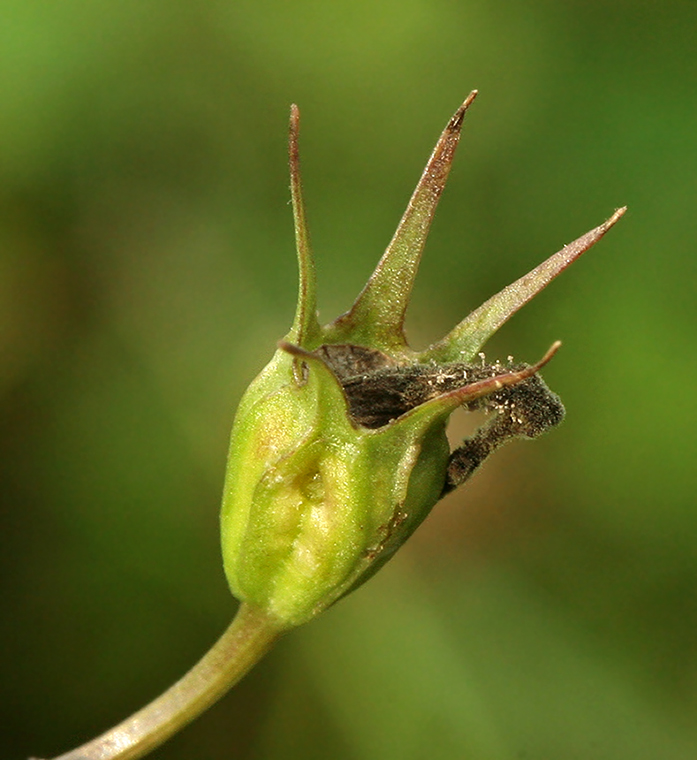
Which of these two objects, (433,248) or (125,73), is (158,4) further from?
(433,248)

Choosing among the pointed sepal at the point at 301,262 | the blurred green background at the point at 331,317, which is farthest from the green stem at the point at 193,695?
the blurred green background at the point at 331,317

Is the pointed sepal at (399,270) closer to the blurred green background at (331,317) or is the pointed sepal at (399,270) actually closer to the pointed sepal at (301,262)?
the pointed sepal at (301,262)

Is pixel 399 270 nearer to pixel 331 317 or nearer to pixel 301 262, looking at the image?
pixel 301 262

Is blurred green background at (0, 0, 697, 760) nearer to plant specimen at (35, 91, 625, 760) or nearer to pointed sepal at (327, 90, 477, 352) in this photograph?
plant specimen at (35, 91, 625, 760)

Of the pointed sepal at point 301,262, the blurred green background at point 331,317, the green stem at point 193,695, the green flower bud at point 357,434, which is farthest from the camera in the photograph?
the blurred green background at point 331,317

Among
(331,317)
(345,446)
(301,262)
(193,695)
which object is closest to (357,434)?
(345,446)

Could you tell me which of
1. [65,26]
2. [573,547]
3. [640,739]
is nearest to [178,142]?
[65,26]

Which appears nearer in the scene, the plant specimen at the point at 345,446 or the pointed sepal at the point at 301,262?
the pointed sepal at the point at 301,262
